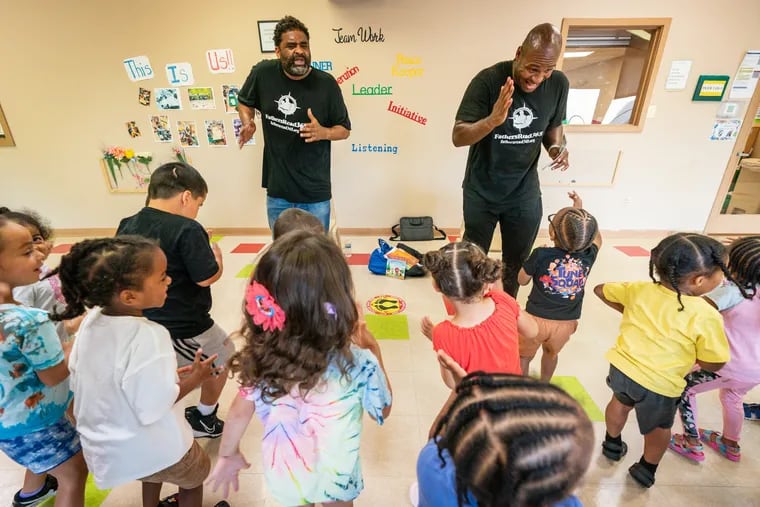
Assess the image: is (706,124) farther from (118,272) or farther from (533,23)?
(118,272)

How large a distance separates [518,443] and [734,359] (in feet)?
4.37

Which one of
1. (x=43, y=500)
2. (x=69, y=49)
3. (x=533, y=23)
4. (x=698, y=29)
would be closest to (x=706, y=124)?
(x=698, y=29)

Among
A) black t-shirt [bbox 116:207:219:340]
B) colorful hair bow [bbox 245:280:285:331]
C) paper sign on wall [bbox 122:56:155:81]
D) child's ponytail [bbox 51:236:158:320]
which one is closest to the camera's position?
colorful hair bow [bbox 245:280:285:331]

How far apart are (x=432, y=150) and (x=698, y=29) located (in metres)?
2.39

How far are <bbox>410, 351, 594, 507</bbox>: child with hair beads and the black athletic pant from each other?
1.42 m

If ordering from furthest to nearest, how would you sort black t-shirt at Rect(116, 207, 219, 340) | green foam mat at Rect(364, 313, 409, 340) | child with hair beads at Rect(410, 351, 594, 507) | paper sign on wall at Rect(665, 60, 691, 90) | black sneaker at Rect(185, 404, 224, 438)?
paper sign on wall at Rect(665, 60, 691, 90)
green foam mat at Rect(364, 313, 409, 340)
black sneaker at Rect(185, 404, 224, 438)
black t-shirt at Rect(116, 207, 219, 340)
child with hair beads at Rect(410, 351, 594, 507)

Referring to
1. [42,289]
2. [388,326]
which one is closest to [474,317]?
[388,326]

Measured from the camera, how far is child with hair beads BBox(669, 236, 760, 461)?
123cm

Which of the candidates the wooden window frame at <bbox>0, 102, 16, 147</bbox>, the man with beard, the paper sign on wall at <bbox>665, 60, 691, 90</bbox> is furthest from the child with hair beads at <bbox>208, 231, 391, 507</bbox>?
the wooden window frame at <bbox>0, 102, 16, 147</bbox>

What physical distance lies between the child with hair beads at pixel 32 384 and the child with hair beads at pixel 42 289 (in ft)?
0.29

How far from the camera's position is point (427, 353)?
2.07 meters

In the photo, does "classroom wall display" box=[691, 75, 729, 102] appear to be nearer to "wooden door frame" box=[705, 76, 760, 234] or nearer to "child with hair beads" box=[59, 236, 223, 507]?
"wooden door frame" box=[705, 76, 760, 234]

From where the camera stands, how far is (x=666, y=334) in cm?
114

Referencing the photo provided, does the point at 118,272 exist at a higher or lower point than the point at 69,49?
lower
